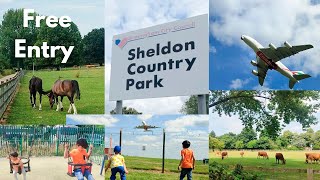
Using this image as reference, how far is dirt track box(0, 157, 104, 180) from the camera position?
50.4 ft

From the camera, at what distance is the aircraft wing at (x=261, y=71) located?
18.5m

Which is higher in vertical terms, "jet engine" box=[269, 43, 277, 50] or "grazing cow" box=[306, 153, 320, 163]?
"jet engine" box=[269, 43, 277, 50]

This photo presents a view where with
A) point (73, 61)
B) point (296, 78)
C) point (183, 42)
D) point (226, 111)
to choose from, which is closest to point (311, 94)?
point (296, 78)

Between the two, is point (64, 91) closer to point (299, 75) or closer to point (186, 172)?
point (186, 172)

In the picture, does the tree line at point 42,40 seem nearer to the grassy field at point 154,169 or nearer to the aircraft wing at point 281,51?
the grassy field at point 154,169

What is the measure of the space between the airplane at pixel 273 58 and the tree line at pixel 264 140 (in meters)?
1.25

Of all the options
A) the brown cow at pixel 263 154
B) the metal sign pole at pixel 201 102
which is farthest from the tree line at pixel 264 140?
the metal sign pole at pixel 201 102

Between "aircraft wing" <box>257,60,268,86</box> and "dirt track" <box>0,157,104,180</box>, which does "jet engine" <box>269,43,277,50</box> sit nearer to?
"aircraft wing" <box>257,60,268,86</box>

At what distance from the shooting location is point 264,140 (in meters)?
18.1

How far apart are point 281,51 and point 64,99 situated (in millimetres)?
5756

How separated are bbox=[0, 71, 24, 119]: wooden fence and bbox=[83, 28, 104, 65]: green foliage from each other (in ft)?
5.21

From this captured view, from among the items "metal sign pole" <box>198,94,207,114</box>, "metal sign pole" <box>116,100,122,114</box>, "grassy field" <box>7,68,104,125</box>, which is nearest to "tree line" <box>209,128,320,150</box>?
"metal sign pole" <box>198,94,207,114</box>

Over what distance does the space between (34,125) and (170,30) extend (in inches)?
146

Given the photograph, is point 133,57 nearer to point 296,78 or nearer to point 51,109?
point 51,109
